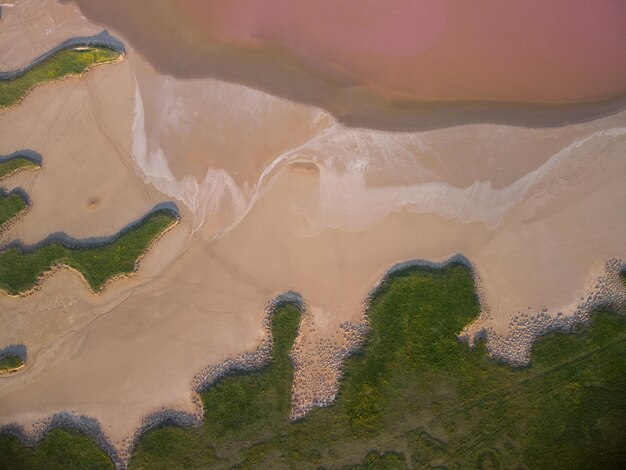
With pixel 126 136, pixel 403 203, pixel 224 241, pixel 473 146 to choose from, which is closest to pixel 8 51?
pixel 126 136

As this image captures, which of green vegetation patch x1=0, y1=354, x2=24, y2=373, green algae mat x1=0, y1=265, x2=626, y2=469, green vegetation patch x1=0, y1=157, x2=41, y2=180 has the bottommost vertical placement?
green algae mat x1=0, y1=265, x2=626, y2=469

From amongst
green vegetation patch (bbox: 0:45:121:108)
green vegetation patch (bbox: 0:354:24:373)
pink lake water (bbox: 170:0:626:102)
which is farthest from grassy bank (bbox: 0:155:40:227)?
pink lake water (bbox: 170:0:626:102)

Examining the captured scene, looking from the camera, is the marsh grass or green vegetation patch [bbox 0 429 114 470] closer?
green vegetation patch [bbox 0 429 114 470]

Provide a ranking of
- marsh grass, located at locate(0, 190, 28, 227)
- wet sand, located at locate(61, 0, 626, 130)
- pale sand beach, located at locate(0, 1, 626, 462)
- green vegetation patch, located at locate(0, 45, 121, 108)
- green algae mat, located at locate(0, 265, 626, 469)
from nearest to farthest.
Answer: green algae mat, located at locate(0, 265, 626, 469) → pale sand beach, located at locate(0, 1, 626, 462) → marsh grass, located at locate(0, 190, 28, 227) → green vegetation patch, located at locate(0, 45, 121, 108) → wet sand, located at locate(61, 0, 626, 130)

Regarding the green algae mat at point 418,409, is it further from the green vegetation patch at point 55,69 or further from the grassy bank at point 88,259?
the green vegetation patch at point 55,69

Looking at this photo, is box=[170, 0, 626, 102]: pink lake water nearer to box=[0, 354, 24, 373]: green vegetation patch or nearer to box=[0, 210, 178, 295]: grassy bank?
box=[0, 210, 178, 295]: grassy bank

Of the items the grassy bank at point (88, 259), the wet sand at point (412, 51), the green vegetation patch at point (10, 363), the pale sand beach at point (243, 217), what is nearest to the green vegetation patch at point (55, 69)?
the pale sand beach at point (243, 217)
